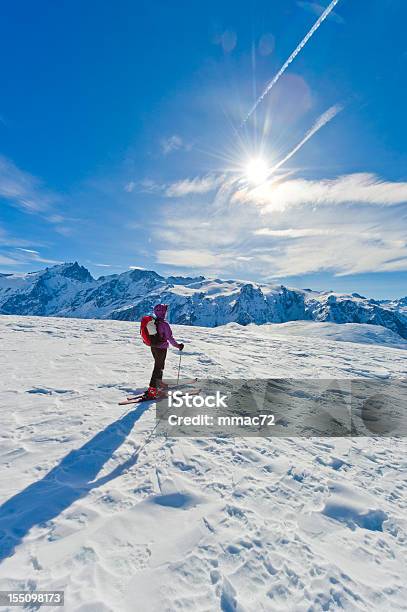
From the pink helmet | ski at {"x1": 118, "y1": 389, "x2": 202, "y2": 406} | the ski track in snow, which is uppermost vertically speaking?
the pink helmet

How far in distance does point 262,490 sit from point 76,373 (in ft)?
24.3

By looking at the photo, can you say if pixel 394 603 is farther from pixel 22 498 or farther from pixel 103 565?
pixel 22 498

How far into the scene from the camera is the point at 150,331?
29.0ft

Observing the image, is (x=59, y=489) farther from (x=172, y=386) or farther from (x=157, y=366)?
(x=172, y=386)

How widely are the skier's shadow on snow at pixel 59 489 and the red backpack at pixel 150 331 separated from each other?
10.2ft

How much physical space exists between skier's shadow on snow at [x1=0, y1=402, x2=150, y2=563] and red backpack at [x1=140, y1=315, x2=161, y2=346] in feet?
10.2

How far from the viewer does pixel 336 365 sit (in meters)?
14.8

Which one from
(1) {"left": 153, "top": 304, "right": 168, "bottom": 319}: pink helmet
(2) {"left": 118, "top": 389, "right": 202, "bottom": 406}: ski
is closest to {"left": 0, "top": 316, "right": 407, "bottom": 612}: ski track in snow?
(2) {"left": 118, "top": 389, "right": 202, "bottom": 406}: ski

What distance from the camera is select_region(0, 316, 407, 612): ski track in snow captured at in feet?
10.0

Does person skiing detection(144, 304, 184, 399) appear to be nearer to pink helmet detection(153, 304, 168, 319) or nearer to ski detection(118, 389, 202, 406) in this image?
pink helmet detection(153, 304, 168, 319)

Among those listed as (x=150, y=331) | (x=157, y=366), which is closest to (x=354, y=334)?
(x=157, y=366)

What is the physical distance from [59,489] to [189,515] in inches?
75.8

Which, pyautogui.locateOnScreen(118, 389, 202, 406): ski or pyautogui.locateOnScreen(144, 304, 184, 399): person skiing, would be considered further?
pyautogui.locateOnScreen(144, 304, 184, 399): person skiing

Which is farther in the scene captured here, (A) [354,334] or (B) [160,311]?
(A) [354,334]
